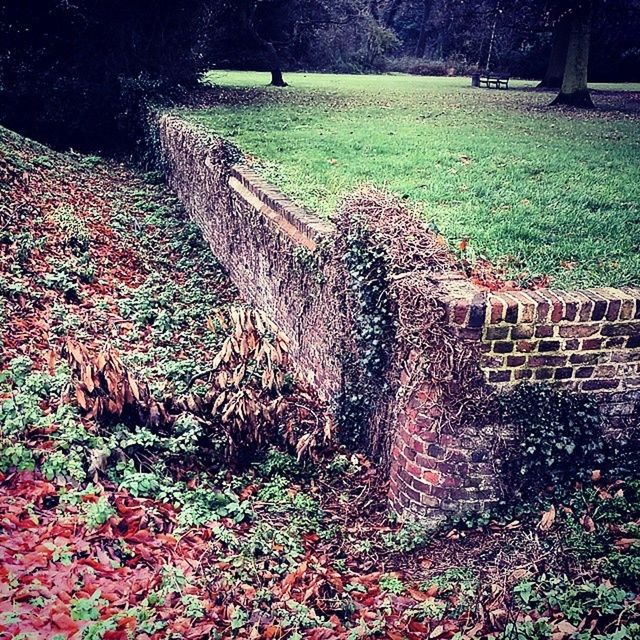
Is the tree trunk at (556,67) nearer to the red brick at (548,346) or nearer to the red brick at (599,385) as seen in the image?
the red brick at (599,385)

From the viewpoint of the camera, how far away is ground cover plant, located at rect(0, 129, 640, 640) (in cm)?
322

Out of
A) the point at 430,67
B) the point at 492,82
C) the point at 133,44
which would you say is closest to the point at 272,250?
the point at 133,44

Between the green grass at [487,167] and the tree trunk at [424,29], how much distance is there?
32273mm

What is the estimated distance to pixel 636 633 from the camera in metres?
3.00

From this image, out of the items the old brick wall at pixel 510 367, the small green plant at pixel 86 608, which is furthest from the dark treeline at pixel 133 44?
the small green plant at pixel 86 608

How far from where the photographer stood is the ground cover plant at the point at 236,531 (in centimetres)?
322

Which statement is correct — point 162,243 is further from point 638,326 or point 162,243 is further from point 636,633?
point 636,633

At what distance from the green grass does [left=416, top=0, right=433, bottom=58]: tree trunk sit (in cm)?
3227

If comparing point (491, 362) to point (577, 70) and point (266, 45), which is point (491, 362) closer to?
point (577, 70)

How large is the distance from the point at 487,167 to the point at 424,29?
43.4 metres

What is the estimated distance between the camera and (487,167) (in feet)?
31.3

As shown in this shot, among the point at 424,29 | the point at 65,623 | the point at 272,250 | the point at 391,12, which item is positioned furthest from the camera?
the point at 391,12

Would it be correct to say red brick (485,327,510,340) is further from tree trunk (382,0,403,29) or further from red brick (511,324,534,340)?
tree trunk (382,0,403,29)

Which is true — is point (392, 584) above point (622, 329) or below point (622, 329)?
below
